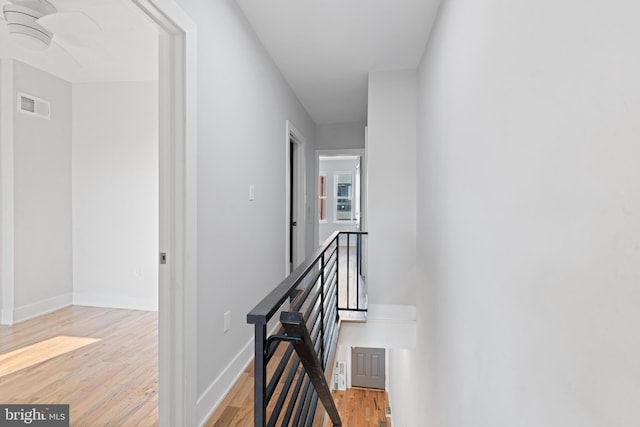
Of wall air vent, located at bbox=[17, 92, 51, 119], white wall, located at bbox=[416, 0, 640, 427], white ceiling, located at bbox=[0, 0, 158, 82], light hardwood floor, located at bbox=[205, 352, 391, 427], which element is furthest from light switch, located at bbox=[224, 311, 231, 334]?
wall air vent, located at bbox=[17, 92, 51, 119]

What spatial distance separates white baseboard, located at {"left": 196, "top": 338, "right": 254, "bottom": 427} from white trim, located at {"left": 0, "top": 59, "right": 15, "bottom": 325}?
2.74 m

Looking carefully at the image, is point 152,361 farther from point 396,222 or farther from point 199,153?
point 396,222

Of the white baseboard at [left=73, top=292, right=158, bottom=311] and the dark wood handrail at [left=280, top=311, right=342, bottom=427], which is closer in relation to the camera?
the dark wood handrail at [left=280, top=311, right=342, bottom=427]

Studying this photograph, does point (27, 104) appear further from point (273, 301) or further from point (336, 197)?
point (336, 197)

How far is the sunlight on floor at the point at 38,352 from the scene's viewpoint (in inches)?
92.7

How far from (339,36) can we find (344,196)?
7330 millimetres

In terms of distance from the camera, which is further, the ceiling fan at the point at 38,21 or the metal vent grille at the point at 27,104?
the metal vent grille at the point at 27,104

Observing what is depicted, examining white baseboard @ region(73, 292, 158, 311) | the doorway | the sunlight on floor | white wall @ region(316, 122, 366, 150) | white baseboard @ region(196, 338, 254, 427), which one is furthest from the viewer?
the doorway

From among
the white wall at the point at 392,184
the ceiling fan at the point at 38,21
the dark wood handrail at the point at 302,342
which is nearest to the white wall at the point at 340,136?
the white wall at the point at 392,184

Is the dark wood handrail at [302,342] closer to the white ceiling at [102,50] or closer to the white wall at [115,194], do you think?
the white ceiling at [102,50]

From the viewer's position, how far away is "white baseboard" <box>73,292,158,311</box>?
148 inches

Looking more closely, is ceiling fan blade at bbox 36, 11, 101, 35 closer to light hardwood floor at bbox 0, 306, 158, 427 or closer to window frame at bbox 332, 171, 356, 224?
light hardwood floor at bbox 0, 306, 158, 427

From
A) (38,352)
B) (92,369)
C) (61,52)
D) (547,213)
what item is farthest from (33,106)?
(547,213)

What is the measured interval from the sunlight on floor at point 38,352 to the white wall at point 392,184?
107 inches
